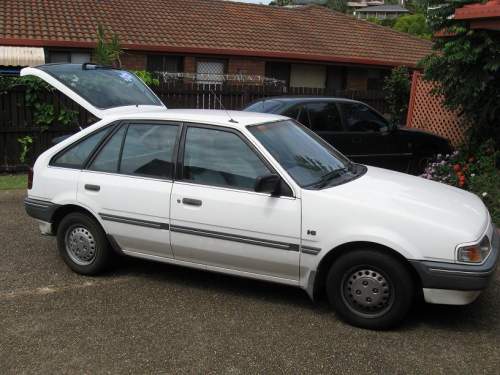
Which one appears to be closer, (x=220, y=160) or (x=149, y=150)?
(x=220, y=160)

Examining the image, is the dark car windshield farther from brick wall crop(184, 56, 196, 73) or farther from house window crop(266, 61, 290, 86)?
house window crop(266, 61, 290, 86)

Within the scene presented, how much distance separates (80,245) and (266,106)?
4233 millimetres

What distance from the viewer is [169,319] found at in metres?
4.34

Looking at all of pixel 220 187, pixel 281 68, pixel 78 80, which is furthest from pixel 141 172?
pixel 281 68

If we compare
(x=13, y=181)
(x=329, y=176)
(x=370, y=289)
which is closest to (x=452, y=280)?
(x=370, y=289)

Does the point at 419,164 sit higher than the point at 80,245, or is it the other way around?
the point at 419,164

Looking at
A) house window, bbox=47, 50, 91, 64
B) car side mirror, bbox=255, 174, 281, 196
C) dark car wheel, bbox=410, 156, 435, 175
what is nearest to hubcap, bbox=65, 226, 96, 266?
car side mirror, bbox=255, 174, 281, 196

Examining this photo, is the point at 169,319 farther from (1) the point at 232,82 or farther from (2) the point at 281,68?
(2) the point at 281,68

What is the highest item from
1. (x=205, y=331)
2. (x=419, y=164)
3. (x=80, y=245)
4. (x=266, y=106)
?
(x=266, y=106)

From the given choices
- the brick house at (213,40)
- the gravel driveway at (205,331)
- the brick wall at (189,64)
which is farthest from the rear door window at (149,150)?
the brick wall at (189,64)

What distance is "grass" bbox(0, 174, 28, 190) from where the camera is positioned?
363 inches

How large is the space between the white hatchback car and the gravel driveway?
0.27m

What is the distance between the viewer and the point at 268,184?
4.21 meters

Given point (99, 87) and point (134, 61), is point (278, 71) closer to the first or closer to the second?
point (134, 61)
